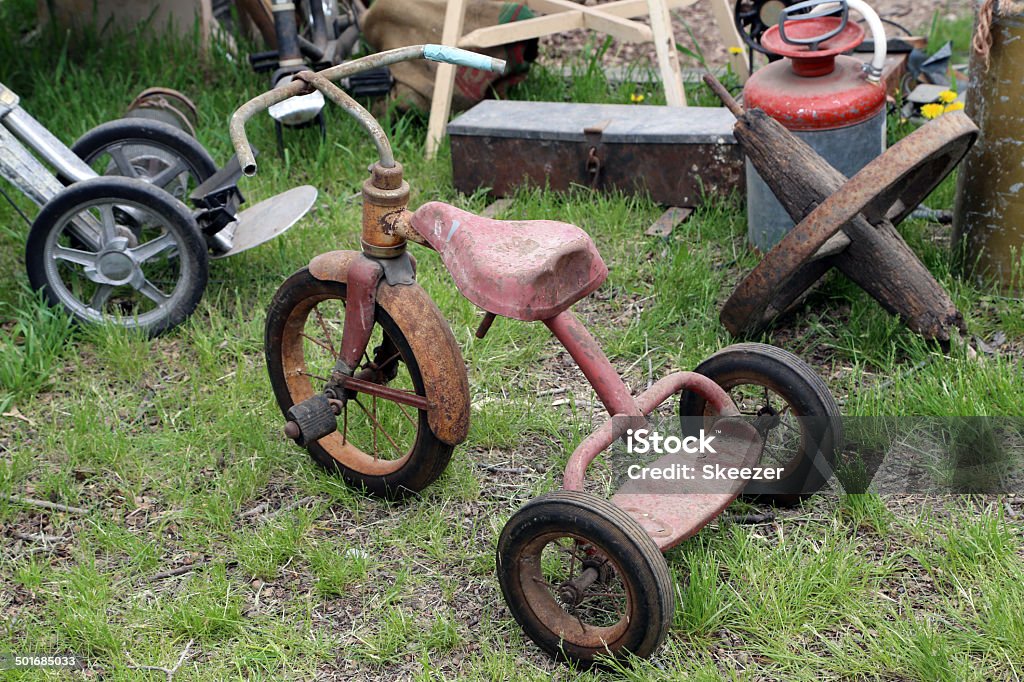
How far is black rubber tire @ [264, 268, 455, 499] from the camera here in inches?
111

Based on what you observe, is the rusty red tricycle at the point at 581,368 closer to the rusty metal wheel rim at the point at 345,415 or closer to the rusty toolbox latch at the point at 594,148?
the rusty metal wheel rim at the point at 345,415

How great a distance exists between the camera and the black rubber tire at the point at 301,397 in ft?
9.27

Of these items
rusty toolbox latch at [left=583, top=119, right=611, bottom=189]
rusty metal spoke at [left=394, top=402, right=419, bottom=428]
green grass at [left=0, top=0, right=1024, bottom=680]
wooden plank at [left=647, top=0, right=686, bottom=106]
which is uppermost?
wooden plank at [left=647, top=0, right=686, bottom=106]

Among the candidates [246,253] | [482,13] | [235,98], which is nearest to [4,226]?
[246,253]

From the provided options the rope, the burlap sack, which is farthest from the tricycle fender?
the burlap sack

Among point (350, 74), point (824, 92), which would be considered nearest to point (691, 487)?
point (350, 74)

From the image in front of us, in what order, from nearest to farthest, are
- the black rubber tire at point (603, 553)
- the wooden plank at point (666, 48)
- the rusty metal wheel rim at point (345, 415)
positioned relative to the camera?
the black rubber tire at point (603, 553)
the rusty metal wheel rim at point (345, 415)
the wooden plank at point (666, 48)

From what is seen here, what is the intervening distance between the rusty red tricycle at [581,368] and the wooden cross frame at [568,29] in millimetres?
2106

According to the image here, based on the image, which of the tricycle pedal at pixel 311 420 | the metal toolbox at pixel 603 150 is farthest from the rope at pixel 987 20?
the tricycle pedal at pixel 311 420

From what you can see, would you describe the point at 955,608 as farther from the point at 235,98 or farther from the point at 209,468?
the point at 235,98

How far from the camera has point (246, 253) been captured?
4215 mm

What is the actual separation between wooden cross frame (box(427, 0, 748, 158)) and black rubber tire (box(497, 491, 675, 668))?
9.31 feet

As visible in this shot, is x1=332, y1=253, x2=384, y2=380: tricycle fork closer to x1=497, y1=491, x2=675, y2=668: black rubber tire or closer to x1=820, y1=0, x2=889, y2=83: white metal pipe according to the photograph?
x1=497, y1=491, x2=675, y2=668: black rubber tire

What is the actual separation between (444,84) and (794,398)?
2767 millimetres
